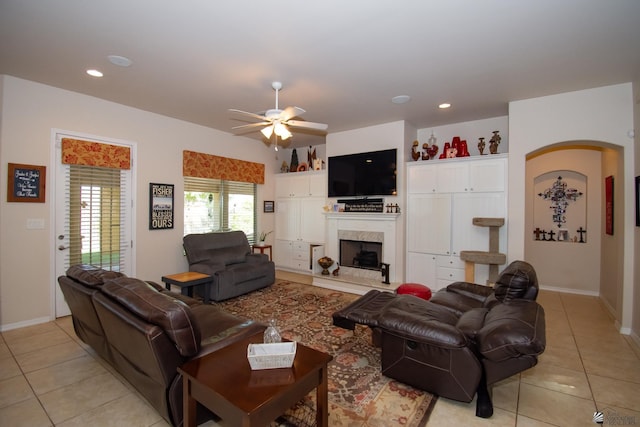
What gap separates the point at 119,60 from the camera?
9.72ft

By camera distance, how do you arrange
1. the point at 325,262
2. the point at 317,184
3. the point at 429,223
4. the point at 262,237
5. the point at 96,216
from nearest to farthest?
the point at 96,216 < the point at 429,223 < the point at 325,262 < the point at 317,184 < the point at 262,237

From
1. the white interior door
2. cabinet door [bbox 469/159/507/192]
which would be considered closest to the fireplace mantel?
cabinet door [bbox 469/159/507/192]

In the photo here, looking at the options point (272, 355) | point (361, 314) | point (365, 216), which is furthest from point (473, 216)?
point (272, 355)

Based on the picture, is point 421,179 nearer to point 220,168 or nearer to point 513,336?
point 513,336

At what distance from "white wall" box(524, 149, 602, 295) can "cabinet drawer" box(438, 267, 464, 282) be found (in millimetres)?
1622

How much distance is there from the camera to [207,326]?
2.45 m

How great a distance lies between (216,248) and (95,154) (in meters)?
2.18

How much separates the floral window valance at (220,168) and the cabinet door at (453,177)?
362 cm

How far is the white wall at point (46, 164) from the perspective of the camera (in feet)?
11.1

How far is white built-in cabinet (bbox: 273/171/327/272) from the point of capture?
6.16m

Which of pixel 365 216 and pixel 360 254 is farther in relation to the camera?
pixel 360 254

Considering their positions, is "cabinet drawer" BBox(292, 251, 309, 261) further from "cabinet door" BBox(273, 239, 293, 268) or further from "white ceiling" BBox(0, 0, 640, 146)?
"white ceiling" BBox(0, 0, 640, 146)

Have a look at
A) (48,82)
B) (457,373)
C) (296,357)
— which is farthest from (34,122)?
(457,373)

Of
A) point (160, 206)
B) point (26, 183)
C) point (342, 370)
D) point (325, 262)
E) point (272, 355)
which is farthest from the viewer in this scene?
point (325, 262)
